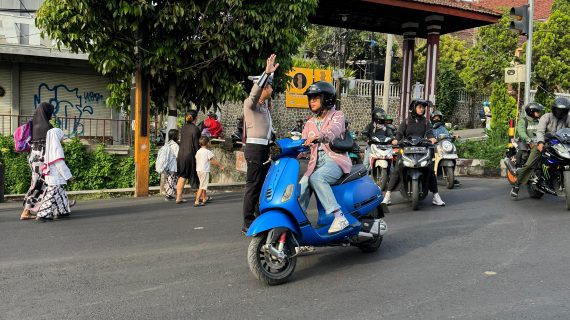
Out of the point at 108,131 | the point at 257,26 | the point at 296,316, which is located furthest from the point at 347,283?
the point at 108,131

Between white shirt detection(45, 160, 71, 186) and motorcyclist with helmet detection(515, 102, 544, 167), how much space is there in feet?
25.1

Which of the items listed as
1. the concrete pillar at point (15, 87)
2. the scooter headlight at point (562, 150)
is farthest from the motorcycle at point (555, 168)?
the concrete pillar at point (15, 87)

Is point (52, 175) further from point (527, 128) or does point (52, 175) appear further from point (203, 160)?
point (527, 128)

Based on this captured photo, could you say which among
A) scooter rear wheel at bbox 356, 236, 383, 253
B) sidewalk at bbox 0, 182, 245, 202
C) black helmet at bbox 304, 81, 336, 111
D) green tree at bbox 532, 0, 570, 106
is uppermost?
green tree at bbox 532, 0, 570, 106

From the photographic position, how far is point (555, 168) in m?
8.43

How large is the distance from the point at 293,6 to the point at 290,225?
687 centimetres

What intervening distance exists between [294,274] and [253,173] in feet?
4.95

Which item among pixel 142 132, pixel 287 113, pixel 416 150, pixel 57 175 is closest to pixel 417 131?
pixel 416 150

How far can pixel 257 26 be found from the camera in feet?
34.5

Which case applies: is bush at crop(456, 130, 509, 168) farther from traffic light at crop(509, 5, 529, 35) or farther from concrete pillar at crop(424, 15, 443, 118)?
traffic light at crop(509, 5, 529, 35)

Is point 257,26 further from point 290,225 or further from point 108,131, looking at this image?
point 108,131

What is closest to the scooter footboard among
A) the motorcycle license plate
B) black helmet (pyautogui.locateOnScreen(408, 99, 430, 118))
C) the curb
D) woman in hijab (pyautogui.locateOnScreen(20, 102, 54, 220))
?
the motorcycle license plate

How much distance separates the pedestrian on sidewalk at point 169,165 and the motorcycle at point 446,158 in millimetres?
5203

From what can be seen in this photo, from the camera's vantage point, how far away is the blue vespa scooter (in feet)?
14.9
